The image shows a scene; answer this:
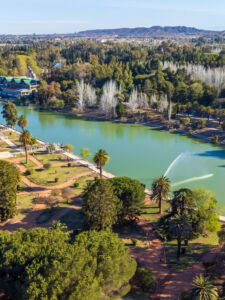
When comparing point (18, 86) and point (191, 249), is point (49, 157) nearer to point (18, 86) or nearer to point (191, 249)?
point (191, 249)

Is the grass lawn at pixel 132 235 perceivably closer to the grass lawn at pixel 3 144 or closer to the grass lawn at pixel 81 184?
the grass lawn at pixel 81 184

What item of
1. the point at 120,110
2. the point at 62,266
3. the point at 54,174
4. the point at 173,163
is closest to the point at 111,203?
the point at 62,266

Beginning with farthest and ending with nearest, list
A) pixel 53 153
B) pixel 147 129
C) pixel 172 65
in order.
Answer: pixel 172 65
pixel 147 129
pixel 53 153

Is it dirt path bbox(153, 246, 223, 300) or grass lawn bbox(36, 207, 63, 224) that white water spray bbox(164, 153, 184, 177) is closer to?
grass lawn bbox(36, 207, 63, 224)

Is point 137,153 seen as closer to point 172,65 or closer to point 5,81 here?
point 172,65

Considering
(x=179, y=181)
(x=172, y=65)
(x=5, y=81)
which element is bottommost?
(x=179, y=181)

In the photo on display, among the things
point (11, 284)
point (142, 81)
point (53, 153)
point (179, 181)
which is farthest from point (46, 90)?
point (11, 284)

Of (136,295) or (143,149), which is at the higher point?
(143,149)
